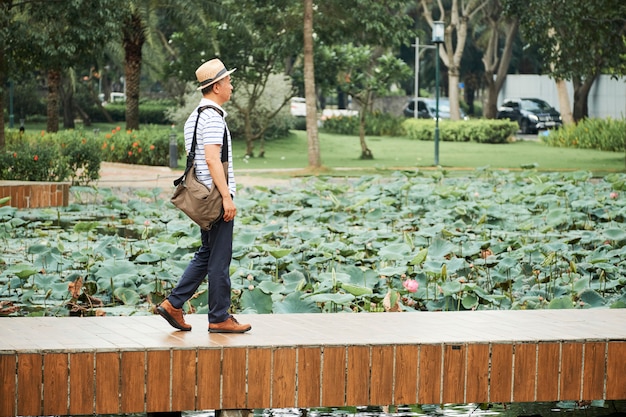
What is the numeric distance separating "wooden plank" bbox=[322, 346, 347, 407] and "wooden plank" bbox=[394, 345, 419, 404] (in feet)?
0.85

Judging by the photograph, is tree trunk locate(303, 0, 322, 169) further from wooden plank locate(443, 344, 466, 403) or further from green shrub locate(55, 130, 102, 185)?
wooden plank locate(443, 344, 466, 403)

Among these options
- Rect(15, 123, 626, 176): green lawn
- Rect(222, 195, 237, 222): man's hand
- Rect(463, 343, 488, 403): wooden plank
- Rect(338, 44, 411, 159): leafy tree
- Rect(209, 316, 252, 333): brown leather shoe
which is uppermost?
Rect(338, 44, 411, 159): leafy tree

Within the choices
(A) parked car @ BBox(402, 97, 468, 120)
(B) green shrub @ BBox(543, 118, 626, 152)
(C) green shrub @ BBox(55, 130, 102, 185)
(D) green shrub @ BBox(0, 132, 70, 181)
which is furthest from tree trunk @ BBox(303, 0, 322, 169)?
(A) parked car @ BBox(402, 97, 468, 120)

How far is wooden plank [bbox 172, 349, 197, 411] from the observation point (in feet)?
17.0

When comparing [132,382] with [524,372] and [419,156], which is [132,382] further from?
[419,156]

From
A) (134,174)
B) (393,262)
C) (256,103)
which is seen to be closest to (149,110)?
Result: (256,103)

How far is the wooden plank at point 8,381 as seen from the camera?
505cm

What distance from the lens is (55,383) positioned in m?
5.08

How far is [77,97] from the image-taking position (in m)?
51.4

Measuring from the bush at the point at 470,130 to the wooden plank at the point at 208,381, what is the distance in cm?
3449

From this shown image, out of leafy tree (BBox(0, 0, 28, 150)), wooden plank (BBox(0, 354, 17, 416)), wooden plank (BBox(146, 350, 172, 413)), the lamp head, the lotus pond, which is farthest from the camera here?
the lamp head

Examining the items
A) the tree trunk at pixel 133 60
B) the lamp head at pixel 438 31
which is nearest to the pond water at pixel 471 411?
the lamp head at pixel 438 31

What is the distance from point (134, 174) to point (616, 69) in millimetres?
11597

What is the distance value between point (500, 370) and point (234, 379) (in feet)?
4.22
